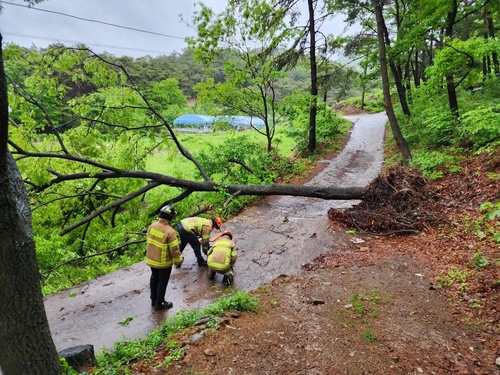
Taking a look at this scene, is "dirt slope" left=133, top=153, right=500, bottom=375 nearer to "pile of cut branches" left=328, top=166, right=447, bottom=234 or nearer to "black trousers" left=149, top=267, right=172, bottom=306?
"pile of cut branches" left=328, top=166, right=447, bottom=234

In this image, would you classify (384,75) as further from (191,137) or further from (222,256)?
(222,256)

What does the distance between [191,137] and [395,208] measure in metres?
8.40

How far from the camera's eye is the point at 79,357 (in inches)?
131

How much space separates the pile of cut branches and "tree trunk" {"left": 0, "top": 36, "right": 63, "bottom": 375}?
6699 mm

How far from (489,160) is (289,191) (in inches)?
Answer: 228

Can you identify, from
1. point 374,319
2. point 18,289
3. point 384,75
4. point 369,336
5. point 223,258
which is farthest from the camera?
point 384,75

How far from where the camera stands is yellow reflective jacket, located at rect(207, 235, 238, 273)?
5418 millimetres

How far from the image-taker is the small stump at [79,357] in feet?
10.6

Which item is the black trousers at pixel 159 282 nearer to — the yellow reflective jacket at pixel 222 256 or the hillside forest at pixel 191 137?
the yellow reflective jacket at pixel 222 256

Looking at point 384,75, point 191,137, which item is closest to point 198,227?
point 191,137

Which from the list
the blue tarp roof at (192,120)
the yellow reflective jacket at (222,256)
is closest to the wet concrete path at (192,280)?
the yellow reflective jacket at (222,256)

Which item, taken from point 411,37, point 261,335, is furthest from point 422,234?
point 411,37

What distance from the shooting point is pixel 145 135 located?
868cm

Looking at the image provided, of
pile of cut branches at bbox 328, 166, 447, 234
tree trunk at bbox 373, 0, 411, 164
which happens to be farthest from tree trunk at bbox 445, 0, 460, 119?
pile of cut branches at bbox 328, 166, 447, 234
